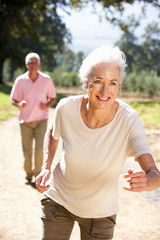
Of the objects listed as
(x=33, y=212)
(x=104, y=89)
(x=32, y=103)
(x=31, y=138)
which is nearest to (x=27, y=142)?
(x=31, y=138)

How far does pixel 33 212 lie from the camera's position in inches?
189

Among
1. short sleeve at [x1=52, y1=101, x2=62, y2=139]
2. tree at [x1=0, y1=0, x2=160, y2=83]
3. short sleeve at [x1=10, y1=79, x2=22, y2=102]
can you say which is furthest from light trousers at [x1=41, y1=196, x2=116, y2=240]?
tree at [x1=0, y1=0, x2=160, y2=83]

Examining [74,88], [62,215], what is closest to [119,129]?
[62,215]

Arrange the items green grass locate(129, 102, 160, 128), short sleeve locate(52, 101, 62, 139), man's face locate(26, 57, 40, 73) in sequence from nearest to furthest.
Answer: short sleeve locate(52, 101, 62, 139) < man's face locate(26, 57, 40, 73) < green grass locate(129, 102, 160, 128)

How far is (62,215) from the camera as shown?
7.71ft

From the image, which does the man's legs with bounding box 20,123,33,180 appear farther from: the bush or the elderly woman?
the bush

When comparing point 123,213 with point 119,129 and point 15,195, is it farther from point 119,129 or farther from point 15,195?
point 119,129

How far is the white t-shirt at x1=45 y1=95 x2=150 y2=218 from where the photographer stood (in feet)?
7.23

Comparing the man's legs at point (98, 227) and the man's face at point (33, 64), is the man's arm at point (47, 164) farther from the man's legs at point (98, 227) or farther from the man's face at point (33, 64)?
the man's face at point (33, 64)

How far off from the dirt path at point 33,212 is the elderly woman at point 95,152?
194cm

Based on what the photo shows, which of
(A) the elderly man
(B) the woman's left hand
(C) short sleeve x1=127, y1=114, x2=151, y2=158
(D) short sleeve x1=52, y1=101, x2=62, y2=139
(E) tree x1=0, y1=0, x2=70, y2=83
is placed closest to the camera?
(B) the woman's left hand

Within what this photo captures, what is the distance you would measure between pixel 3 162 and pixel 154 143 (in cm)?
414

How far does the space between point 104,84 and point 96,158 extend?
0.48 m

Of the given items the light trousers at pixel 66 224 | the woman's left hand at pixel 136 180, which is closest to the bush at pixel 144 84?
the light trousers at pixel 66 224
